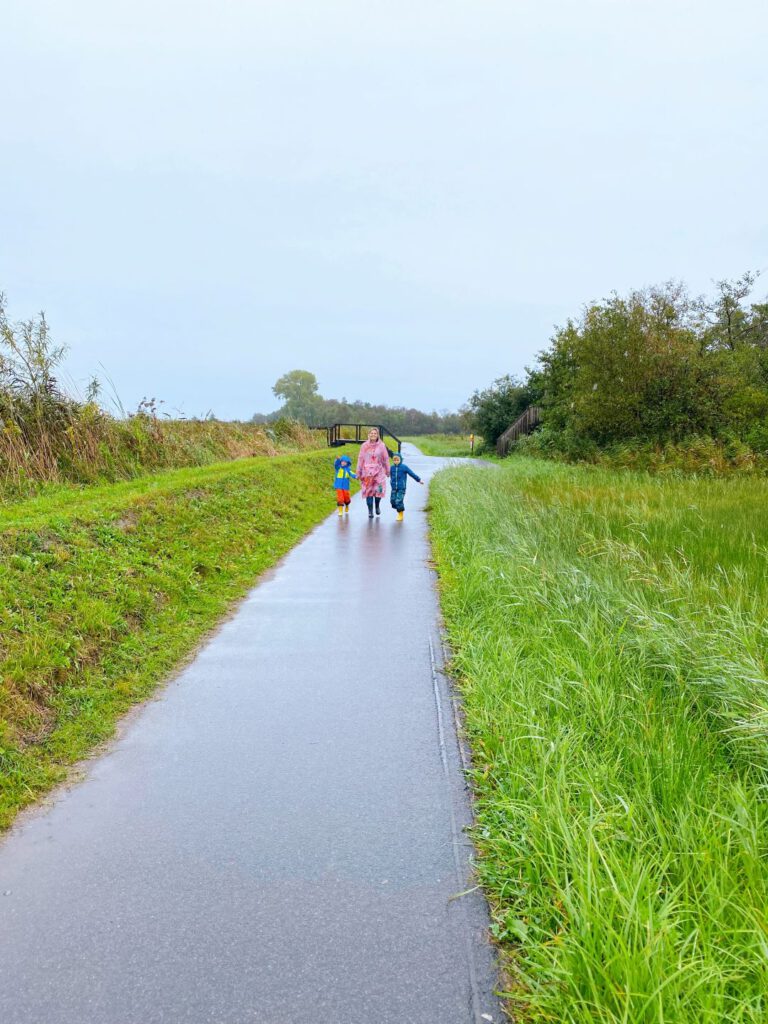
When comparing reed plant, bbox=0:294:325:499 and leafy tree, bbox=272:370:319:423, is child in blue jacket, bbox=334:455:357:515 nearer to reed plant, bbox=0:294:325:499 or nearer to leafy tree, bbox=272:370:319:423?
reed plant, bbox=0:294:325:499

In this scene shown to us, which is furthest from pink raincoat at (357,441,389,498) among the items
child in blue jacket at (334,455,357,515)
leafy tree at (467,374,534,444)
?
leafy tree at (467,374,534,444)

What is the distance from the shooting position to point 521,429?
40.8 metres

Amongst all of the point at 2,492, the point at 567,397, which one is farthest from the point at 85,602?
the point at 567,397

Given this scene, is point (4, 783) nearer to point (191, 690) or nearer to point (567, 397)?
point (191, 690)

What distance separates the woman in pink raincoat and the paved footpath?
914 centimetres

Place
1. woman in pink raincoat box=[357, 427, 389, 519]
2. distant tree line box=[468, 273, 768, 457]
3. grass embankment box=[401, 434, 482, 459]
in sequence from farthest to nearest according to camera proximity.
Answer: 1. grass embankment box=[401, 434, 482, 459]
2. distant tree line box=[468, 273, 768, 457]
3. woman in pink raincoat box=[357, 427, 389, 519]

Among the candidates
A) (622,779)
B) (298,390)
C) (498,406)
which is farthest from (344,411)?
(622,779)

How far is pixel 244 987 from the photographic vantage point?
224 centimetres

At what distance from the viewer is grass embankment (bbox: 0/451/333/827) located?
4250 mm

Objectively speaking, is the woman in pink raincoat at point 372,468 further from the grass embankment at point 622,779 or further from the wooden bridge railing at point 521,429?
the wooden bridge railing at point 521,429

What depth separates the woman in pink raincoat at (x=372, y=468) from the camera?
1405 cm

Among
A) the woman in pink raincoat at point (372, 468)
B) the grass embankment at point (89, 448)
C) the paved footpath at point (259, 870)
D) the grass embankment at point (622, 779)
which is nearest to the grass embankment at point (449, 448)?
the grass embankment at point (89, 448)

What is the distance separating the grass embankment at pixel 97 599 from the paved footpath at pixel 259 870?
365 millimetres

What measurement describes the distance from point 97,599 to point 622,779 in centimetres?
476
